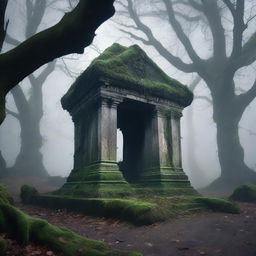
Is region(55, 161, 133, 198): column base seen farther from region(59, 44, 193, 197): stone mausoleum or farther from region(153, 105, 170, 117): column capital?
region(153, 105, 170, 117): column capital

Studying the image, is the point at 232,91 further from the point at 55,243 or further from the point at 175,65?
the point at 55,243

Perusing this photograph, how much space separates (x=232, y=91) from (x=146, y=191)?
16082 mm

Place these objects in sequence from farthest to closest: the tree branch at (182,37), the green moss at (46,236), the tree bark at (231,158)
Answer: the tree branch at (182,37) < the tree bark at (231,158) < the green moss at (46,236)

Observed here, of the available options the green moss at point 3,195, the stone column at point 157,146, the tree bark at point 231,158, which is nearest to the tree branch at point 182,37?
the tree bark at point 231,158

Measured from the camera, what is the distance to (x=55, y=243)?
3582 mm

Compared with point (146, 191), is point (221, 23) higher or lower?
higher

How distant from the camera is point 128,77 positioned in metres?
9.48

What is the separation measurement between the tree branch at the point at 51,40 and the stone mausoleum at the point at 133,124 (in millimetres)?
4008

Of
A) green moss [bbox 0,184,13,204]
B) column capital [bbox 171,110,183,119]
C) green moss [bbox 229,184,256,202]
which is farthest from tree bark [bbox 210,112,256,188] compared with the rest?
green moss [bbox 0,184,13,204]

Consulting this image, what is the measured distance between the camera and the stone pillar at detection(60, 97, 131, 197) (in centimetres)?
809

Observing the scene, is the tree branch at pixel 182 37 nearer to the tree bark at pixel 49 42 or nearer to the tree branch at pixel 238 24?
the tree branch at pixel 238 24

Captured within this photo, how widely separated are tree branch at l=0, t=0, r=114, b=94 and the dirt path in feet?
11.3

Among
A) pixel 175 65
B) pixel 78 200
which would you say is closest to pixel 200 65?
pixel 175 65

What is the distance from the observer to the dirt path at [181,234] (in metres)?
4.22
